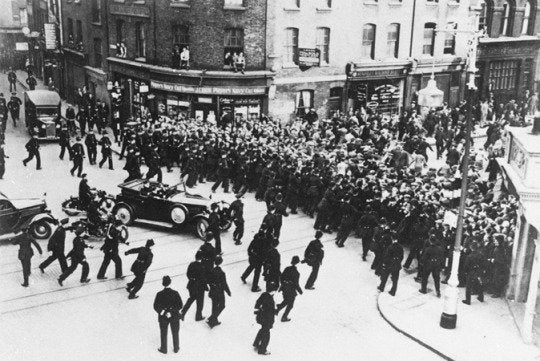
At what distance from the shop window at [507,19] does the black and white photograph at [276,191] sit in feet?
0.32

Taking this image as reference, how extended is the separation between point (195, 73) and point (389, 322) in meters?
20.4

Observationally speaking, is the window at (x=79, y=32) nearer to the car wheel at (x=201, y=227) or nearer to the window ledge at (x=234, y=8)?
the window ledge at (x=234, y=8)

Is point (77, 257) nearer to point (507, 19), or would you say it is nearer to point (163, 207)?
point (163, 207)

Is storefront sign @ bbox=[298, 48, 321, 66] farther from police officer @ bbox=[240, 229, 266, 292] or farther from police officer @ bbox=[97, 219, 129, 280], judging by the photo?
police officer @ bbox=[97, 219, 129, 280]

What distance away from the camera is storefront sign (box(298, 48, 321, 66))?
31.9 meters

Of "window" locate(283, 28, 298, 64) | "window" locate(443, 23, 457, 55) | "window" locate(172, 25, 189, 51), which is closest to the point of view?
"window" locate(172, 25, 189, 51)

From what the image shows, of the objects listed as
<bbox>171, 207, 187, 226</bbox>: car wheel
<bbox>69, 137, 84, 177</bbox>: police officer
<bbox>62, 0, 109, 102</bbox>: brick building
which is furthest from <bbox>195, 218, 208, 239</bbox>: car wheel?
<bbox>62, 0, 109, 102</bbox>: brick building

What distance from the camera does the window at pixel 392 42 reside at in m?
36.3

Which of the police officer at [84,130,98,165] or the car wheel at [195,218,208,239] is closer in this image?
the car wheel at [195,218,208,239]

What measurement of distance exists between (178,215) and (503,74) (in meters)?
32.2

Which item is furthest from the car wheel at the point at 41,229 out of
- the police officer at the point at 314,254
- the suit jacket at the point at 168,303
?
the police officer at the point at 314,254

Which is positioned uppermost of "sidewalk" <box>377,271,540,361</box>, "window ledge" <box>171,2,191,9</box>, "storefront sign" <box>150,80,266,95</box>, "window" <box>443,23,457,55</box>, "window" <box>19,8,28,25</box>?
"window ledge" <box>171,2,191,9</box>

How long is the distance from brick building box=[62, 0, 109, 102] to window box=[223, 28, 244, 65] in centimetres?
1084

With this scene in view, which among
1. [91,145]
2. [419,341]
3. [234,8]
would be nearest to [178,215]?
[419,341]
